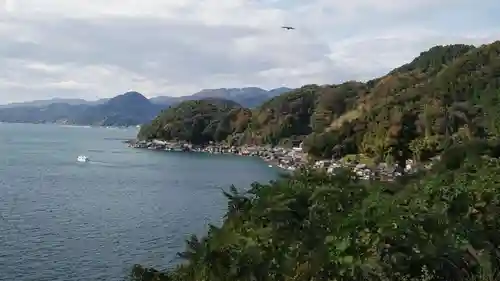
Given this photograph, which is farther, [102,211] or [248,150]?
[248,150]

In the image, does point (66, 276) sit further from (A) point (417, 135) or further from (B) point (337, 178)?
(A) point (417, 135)

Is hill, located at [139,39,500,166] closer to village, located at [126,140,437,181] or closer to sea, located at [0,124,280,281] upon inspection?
village, located at [126,140,437,181]

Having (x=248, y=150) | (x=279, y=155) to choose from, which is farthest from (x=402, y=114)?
(x=248, y=150)

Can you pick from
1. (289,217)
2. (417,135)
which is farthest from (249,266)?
(417,135)

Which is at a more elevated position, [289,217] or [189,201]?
[289,217]

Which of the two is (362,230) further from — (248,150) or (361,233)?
(248,150)
